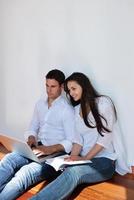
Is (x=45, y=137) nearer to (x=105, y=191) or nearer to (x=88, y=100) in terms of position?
(x=88, y=100)

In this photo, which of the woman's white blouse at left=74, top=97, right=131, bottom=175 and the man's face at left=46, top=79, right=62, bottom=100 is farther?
the man's face at left=46, top=79, right=62, bottom=100

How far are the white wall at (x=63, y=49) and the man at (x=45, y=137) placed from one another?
10.0 inches

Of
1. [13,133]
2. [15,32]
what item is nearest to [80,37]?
[15,32]

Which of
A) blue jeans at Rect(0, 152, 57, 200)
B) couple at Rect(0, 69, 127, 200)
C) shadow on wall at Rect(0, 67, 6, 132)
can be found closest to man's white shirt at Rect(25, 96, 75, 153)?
couple at Rect(0, 69, 127, 200)

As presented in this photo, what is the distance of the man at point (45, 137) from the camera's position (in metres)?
2.06

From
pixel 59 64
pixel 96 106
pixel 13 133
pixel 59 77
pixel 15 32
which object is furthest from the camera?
pixel 13 133

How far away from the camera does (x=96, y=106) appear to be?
7.16 ft

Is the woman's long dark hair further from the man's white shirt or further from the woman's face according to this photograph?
the man's white shirt

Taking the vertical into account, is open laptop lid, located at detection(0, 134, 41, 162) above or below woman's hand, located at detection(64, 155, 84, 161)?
above

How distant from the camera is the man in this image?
206cm

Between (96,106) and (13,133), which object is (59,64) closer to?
(96,106)

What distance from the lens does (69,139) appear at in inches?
91.7

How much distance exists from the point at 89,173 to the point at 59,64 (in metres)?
0.99

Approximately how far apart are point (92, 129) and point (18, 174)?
620 millimetres
